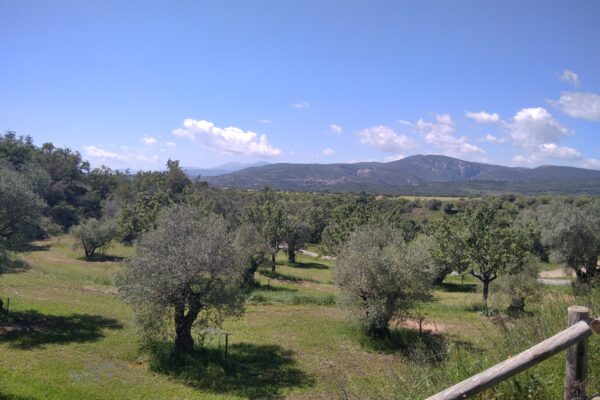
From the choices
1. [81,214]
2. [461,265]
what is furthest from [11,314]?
[81,214]

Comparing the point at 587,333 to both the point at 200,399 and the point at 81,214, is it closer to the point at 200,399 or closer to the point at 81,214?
the point at 200,399

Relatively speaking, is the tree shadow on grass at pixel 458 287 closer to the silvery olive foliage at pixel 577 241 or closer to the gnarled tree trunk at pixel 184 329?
the silvery olive foliage at pixel 577 241

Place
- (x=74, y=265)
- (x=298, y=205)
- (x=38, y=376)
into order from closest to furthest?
(x=38, y=376) → (x=74, y=265) → (x=298, y=205)

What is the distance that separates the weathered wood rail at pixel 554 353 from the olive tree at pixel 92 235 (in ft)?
219

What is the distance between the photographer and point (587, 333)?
5820 mm

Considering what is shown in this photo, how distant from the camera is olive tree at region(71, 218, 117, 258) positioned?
207ft

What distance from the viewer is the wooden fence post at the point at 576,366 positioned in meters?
6.21

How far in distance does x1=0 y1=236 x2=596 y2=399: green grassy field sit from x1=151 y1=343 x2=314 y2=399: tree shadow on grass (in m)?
0.05

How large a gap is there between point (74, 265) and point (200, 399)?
151 ft

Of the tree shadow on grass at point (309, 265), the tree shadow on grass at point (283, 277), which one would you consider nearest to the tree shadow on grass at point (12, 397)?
the tree shadow on grass at point (283, 277)

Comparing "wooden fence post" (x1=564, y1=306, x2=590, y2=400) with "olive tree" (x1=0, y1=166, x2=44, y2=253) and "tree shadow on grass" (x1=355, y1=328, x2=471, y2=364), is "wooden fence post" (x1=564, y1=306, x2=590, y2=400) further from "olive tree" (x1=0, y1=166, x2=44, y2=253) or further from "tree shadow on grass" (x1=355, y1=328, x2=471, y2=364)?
"olive tree" (x1=0, y1=166, x2=44, y2=253)

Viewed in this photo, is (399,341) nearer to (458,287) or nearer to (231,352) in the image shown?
(231,352)

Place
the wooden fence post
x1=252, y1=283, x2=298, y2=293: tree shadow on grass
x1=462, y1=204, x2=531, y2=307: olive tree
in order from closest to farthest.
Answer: the wooden fence post → x1=462, y1=204, x2=531, y2=307: olive tree → x1=252, y1=283, x2=298, y2=293: tree shadow on grass

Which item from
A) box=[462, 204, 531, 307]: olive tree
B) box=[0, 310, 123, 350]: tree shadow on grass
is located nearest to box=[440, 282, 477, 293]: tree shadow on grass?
box=[462, 204, 531, 307]: olive tree
